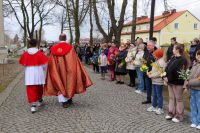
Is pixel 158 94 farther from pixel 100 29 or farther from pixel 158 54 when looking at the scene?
pixel 100 29

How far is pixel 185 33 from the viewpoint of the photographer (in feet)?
305

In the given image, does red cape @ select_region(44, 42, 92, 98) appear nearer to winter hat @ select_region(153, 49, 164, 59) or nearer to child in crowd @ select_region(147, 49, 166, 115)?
child in crowd @ select_region(147, 49, 166, 115)

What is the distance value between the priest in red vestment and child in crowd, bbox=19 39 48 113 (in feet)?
0.70

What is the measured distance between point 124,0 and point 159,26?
203 ft

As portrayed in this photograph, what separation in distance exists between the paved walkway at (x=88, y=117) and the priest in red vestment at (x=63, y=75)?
384 millimetres

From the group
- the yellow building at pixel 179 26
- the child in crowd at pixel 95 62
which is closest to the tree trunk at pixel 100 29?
the child in crowd at pixel 95 62

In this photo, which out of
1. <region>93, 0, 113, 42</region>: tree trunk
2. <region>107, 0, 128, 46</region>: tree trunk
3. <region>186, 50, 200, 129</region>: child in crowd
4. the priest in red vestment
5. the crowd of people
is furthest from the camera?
<region>93, 0, 113, 42</region>: tree trunk

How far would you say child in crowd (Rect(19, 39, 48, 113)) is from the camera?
406 inches

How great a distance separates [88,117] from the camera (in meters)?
9.23

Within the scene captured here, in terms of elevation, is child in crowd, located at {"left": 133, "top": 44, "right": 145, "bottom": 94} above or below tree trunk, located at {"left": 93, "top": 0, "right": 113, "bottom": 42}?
below

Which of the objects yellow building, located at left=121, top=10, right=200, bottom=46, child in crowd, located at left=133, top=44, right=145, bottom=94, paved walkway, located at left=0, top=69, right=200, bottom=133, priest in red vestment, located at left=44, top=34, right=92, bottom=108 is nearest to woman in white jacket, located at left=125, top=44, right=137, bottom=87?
child in crowd, located at left=133, top=44, right=145, bottom=94

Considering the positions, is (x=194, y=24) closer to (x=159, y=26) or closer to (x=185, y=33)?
(x=185, y=33)

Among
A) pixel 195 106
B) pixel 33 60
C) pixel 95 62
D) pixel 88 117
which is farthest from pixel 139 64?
pixel 95 62

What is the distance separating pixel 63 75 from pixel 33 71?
0.78 metres
